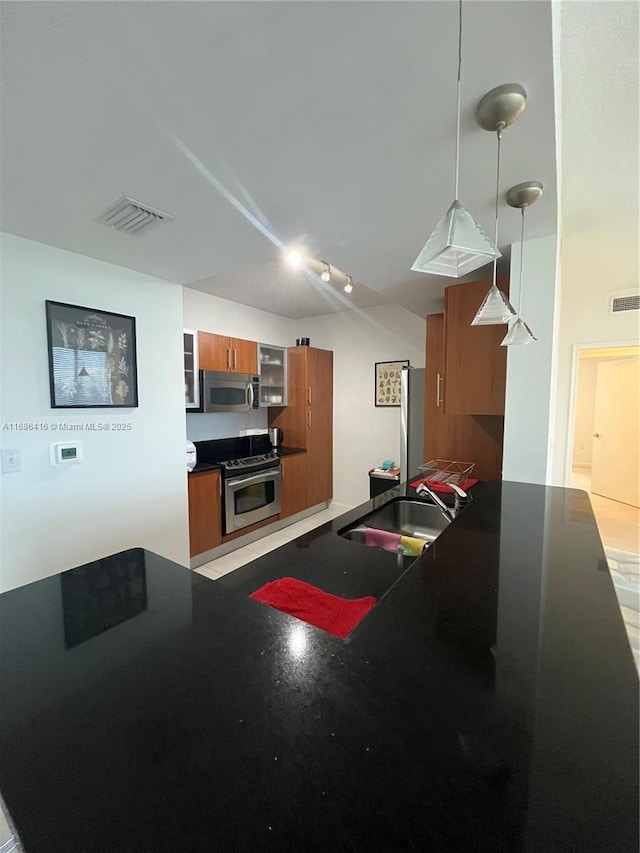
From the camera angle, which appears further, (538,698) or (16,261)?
(16,261)

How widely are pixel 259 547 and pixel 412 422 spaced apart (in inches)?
76.4

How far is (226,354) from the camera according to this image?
3.32 meters

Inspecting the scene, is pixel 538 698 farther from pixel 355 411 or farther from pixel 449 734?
pixel 355 411

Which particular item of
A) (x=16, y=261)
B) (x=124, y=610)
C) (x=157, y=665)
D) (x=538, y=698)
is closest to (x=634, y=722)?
(x=538, y=698)

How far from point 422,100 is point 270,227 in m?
0.83

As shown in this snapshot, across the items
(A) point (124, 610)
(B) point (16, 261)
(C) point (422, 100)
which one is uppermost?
(C) point (422, 100)

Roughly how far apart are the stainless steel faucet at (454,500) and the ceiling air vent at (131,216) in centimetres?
174

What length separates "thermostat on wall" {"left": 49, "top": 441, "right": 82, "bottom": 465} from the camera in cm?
181

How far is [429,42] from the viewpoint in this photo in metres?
0.77

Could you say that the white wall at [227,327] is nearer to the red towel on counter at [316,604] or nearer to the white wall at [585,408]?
the red towel on counter at [316,604]

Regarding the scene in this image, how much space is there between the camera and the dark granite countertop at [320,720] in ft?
1.31

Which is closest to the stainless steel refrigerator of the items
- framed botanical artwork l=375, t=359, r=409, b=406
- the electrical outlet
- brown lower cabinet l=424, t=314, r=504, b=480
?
brown lower cabinet l=424, t=314, r=504, b=480

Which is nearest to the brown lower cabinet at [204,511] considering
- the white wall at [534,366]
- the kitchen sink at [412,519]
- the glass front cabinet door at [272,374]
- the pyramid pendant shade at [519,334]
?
the glass front cabinet door at [272,374]

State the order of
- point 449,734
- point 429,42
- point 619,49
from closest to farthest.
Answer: point 449,734, point 429,42, point 619,49
